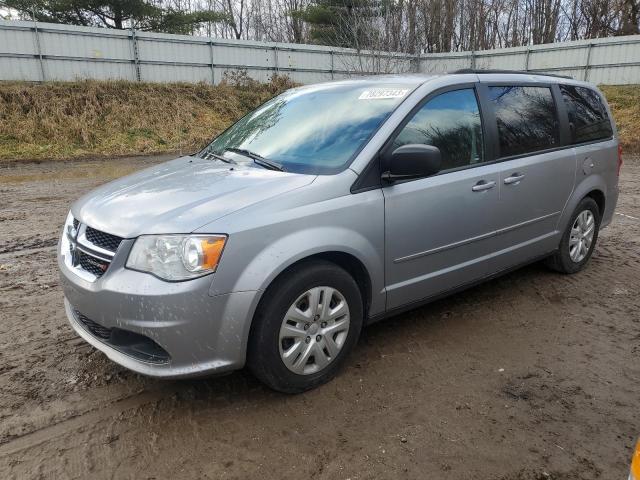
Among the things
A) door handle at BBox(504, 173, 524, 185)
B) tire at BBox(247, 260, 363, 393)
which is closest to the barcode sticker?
door handle at BBox(504, 173, 524, 185)

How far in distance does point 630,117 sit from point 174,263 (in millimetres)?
19229

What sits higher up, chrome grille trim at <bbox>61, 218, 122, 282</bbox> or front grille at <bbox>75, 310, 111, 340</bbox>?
chrome grille trim at <bbox>61, 218, 122, 282</bbox>

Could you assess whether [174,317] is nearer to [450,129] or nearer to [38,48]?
[450,129]

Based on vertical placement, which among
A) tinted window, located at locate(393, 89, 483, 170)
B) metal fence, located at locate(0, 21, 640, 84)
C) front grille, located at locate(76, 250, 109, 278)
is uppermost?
metal fence, located at locate(0, 21, 640, 84)

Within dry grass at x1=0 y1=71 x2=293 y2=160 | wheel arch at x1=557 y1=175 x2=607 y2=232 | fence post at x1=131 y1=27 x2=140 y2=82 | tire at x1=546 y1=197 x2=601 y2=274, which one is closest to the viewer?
wheel arch at x1=557 y1=175 x2=607 y2=232

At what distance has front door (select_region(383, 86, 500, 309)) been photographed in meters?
3.22

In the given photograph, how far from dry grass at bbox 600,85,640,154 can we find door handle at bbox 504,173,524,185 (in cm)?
1435

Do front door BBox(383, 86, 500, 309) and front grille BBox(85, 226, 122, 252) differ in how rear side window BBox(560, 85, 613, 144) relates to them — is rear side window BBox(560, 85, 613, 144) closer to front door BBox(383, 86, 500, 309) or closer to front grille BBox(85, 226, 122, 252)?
front door BBox(383, 86, 500, 309)

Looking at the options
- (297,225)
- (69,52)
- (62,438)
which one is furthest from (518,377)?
(69,52)

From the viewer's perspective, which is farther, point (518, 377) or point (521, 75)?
point (521, 75)

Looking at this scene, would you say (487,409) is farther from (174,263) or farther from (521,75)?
(521,75)

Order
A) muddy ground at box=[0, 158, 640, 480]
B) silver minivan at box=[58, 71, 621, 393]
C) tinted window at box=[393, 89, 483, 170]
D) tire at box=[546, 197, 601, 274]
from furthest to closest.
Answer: tire at box=[546, 197, 601, 274] < tinted window at box=[393, 89, 483, 170] < silver minivan at box=[58, 71, 621, 393] < muddy ground at box=[0, 158, 640, 480]

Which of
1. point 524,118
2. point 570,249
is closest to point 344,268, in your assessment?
point 524,118

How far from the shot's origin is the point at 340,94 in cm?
375
